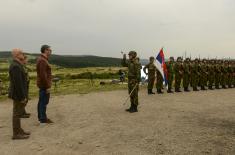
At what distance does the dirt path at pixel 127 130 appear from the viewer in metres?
7.73

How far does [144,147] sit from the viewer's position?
7.83 metres

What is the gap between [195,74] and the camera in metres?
21.3

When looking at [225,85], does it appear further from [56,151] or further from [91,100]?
[56,151]

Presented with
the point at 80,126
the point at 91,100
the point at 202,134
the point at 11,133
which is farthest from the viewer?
the point at 91,100

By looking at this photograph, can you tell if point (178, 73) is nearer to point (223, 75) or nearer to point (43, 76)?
point (223, 75)

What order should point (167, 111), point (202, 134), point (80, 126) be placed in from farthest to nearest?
point (167, 111)
point (80, 126)
point (202, 134)

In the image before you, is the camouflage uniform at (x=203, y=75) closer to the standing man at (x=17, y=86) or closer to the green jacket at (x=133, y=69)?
the green jacket at (x=133, y=69)

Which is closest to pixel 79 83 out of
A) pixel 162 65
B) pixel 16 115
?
pixel 162 65

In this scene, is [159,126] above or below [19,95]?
below

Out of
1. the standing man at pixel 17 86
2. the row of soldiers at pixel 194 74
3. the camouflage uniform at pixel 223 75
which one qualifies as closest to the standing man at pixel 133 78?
the standing man at pixel 17 86

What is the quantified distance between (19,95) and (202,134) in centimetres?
440

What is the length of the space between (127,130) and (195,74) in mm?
12591

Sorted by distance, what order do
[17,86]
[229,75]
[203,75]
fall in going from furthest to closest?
1. [229,75]
2. [203,75]
3. [17,86]

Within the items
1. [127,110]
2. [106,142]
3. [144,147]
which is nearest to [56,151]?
[106,142]
